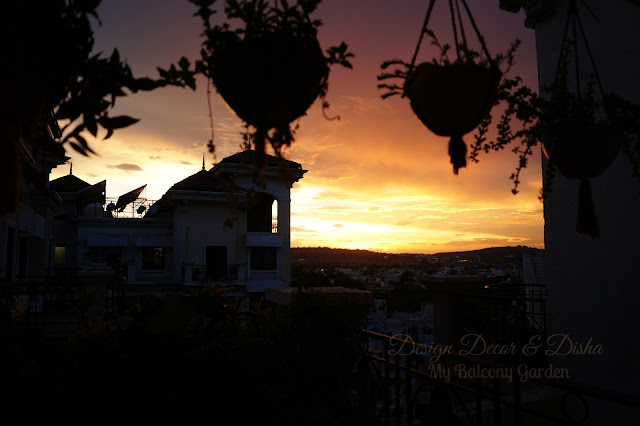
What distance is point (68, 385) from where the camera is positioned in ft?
5.20

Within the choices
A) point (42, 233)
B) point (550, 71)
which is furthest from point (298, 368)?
A: point (42, 233)

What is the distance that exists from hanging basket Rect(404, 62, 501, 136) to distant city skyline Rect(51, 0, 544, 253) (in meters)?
0.17

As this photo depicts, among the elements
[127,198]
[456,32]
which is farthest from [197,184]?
[456,32]

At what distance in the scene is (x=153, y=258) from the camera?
70.4 ft

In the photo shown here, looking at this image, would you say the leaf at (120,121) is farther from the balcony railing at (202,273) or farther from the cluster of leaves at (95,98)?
the balcony railing at (202,273)

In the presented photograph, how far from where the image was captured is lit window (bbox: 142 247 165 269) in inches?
835

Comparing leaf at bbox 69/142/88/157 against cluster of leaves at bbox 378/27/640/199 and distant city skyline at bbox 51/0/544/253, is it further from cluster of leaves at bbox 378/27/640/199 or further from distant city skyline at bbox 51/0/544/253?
cluster of leaves at bbox 378/27/640/199

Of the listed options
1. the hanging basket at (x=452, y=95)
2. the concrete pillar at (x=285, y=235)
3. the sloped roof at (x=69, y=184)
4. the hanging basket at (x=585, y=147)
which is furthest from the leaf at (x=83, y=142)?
the sloped roof at (x=69, y=184)

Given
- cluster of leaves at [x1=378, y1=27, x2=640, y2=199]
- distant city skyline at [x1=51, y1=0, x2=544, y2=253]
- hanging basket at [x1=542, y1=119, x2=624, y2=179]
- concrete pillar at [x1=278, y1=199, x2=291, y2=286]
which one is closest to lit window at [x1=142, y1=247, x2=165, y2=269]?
concrete pillar at [x1=278, y1=199, x2=291, y2=286]

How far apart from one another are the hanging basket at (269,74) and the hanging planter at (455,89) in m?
0.50

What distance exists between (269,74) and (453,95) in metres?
0.78

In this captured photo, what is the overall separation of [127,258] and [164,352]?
20948 mm

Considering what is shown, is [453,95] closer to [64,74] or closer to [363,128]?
[64,74]

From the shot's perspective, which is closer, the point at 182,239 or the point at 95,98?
the point at 95,98
